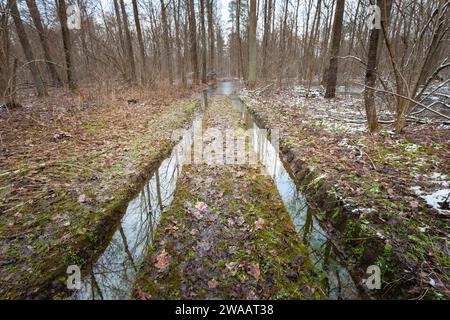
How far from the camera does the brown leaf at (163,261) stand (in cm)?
258

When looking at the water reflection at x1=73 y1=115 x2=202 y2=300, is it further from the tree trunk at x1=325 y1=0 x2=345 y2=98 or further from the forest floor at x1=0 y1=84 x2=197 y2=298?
the tree trunk at x1=325 y1=0 x2=345 y2=98

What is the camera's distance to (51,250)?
8.56 feet

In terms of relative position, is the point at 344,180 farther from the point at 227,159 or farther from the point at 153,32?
the point at 153,32

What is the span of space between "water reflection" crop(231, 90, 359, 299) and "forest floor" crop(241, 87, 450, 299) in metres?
0.20

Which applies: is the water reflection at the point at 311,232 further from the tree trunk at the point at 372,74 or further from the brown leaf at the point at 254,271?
the tree trunk at the point at 372,74

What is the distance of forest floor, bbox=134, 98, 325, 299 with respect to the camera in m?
2.34

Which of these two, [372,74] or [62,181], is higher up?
[372,74]

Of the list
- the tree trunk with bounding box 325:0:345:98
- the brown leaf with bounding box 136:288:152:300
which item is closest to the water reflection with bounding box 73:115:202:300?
the brown leaf with bounding box 136:288:152:300

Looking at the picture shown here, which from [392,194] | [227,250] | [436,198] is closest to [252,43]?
[392,194]

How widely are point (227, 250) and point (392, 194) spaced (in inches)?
97.9

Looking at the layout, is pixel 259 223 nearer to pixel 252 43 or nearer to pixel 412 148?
pixel 412 148

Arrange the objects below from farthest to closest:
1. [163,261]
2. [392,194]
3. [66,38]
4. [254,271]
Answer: [66,38]
[392,194]
[163,261]
[254,271]

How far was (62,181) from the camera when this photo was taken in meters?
3.98

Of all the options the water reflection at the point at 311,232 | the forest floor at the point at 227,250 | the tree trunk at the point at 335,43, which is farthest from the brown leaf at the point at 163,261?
the tree trunk at the point at 335,43
